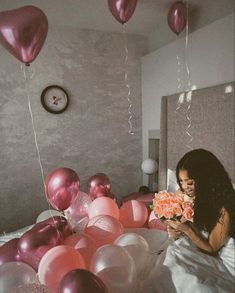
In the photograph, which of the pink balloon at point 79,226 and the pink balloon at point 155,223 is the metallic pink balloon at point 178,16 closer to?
the pink balloon at point 155,223

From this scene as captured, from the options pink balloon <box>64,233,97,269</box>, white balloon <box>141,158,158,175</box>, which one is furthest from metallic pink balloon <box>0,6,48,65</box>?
white balloon <box>141,158,158,175</box>

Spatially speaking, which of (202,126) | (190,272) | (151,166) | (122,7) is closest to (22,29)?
(122,7)

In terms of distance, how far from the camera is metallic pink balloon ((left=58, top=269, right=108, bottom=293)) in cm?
112

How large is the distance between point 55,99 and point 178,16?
4.31 ft

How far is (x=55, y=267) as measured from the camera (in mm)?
1347

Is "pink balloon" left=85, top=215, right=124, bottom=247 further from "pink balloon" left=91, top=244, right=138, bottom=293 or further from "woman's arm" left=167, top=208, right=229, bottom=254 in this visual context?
"woman's arm" left=167, top=208, right=229, bottom=254

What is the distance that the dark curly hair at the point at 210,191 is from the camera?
1.54 m

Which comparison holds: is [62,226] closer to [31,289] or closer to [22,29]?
[31,289]

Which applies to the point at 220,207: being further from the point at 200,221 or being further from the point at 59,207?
the point at 59,207

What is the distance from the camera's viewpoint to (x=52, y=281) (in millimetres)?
1350

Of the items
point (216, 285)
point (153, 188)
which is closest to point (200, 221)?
point (216, 285)

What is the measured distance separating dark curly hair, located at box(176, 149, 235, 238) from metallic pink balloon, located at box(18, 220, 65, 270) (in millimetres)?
774

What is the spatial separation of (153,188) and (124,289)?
5.31ft

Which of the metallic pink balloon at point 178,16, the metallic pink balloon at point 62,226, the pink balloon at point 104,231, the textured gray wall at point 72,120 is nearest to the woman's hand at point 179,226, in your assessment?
the pink balloon at point 104,231
